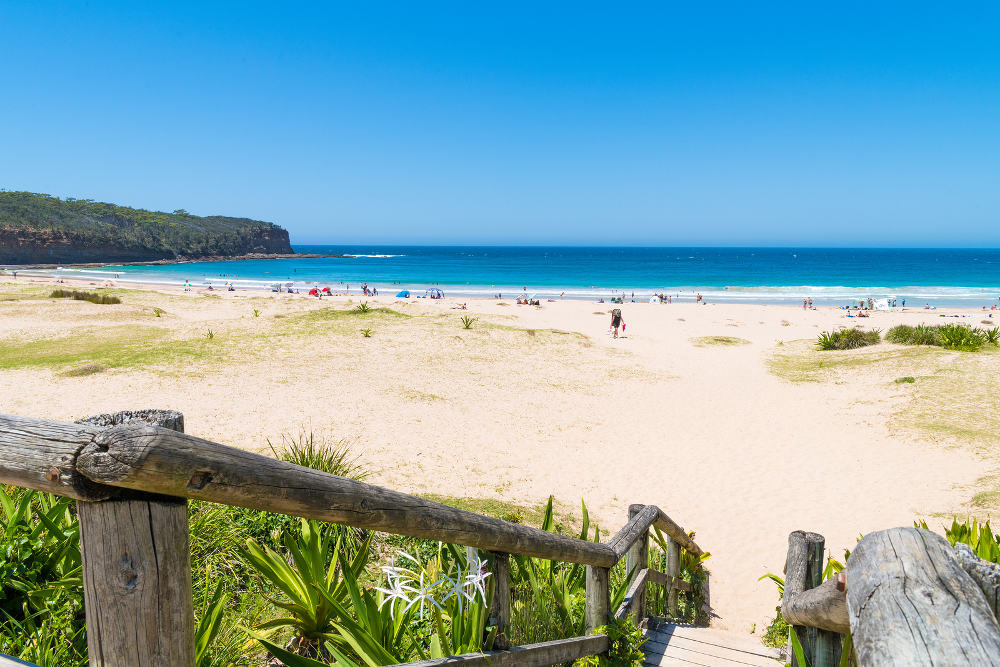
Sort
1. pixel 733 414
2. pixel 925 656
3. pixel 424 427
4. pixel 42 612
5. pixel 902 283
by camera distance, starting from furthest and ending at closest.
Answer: pixel 902 283 → pixel 733 414 → pixel 424 427 → pixel 42 612 → pixel 925 656

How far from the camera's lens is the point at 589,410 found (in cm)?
1293

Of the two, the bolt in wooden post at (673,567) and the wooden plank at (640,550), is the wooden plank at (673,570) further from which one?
the wooden plank at (640,550)

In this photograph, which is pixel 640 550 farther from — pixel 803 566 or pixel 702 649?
pixel 803 566

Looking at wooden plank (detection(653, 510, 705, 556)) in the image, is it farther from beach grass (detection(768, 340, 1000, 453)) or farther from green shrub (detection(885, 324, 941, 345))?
green shrub (detection(885, 324, 941, 345))

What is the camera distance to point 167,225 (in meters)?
115

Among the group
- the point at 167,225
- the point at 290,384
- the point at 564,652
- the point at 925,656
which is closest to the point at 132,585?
the point at 925,656

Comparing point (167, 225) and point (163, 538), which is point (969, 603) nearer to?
point (163, 538)

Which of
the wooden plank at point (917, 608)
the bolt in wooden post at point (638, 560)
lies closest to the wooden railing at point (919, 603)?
the wooden plank at point (917, 608)

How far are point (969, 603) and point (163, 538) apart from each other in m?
1.55

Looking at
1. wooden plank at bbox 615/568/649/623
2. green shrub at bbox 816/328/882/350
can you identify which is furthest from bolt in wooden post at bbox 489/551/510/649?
green shrub at bbox 816/328/882/350

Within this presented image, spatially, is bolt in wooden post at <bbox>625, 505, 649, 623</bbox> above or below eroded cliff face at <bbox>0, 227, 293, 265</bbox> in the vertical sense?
below

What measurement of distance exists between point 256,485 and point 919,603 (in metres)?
1.38

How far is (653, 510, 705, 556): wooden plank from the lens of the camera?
4645mm

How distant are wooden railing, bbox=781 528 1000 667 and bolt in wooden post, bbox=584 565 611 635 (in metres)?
2.08
